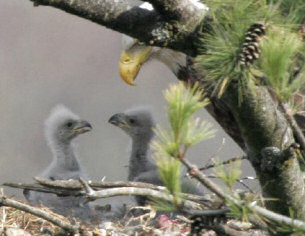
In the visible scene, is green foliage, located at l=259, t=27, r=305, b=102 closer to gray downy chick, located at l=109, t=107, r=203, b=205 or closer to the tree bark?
the tree bark

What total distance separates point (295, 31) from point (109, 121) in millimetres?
2034

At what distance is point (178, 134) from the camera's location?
1943 millimetres

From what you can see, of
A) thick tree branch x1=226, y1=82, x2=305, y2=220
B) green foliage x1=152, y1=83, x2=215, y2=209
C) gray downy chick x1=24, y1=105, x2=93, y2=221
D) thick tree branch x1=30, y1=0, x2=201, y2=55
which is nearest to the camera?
green foliage x1=152, y1=83, x2=215, y2=209

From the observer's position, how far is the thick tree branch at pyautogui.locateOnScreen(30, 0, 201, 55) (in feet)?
7.13

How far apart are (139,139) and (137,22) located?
1.90 metres

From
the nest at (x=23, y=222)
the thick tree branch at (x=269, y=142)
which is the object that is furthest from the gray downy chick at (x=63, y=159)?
the thick tree branch at (x=269, y=142)

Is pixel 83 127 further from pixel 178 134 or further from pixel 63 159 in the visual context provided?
pixel 178 134

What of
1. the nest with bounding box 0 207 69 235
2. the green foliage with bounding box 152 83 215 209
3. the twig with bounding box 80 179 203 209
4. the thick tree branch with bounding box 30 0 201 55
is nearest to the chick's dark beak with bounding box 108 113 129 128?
the nest with bounding box 0 207 69 235

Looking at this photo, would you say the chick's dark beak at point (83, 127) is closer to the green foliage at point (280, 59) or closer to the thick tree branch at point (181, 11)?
Result: the thick tree branch at point (181, 11)

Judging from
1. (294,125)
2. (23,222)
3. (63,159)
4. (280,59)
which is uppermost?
(280,59)

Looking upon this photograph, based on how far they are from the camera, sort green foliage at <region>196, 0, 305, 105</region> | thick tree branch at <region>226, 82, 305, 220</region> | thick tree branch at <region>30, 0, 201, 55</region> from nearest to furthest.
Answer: green foliage at <region>196, 0, 305, 105</region>, thick tree branch at <region>30, 0, 201, 55</region>, thick tree branch at <region>226, 82, 305, 220</region>

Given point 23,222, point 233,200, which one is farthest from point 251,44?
point 23,222

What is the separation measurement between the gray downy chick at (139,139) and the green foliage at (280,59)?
68.9 inches

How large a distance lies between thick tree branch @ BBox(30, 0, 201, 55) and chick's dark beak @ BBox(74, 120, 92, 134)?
1.90 meters
